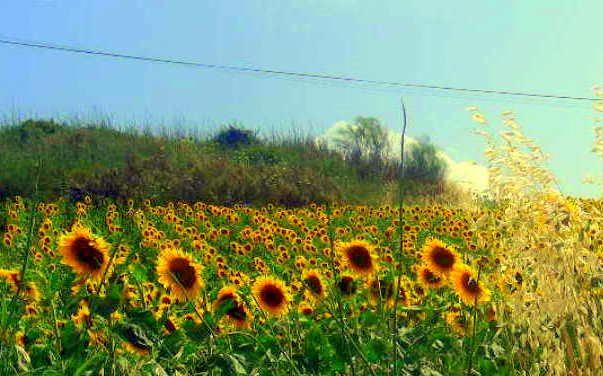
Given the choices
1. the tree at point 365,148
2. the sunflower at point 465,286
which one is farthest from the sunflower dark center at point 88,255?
the tree at point 365,148

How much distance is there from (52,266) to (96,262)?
2649mm

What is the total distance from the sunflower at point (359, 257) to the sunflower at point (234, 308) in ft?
2.11

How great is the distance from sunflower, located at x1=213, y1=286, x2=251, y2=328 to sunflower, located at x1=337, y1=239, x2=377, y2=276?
644 mm

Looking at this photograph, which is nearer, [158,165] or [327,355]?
[327,355]

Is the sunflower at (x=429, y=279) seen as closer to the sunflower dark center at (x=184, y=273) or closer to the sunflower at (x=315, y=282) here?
the sunflower at (x=315, y=282)

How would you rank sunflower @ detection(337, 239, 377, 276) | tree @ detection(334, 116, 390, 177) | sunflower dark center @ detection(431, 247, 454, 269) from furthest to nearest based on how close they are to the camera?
tree @ detection(334, 116, 390, 177), sunflower dark center @ detection(431, 247, 454, 269), sunflower @ detection(337, 239, 377, 276)

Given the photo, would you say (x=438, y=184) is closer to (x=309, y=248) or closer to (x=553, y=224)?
(x=309, y=248)

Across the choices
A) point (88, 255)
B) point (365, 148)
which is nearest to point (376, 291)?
point (88, 255)

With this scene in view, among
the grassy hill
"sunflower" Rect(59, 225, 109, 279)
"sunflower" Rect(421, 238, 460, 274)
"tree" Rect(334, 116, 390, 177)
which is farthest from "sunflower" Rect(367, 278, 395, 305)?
"tree" Rect(334, 116, 390, 177)

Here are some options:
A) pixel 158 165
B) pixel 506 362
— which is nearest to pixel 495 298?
pixel 506 362

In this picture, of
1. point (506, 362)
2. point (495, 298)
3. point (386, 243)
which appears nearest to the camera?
point (506, 362)

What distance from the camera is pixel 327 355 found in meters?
3.32

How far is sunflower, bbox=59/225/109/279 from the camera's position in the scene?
3.07m

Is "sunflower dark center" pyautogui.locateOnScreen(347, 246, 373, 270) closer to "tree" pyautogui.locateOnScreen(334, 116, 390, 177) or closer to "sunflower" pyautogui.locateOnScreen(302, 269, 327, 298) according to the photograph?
"sunflower" pyautogui.locateOnScreen(302, 269, 327, 298)
